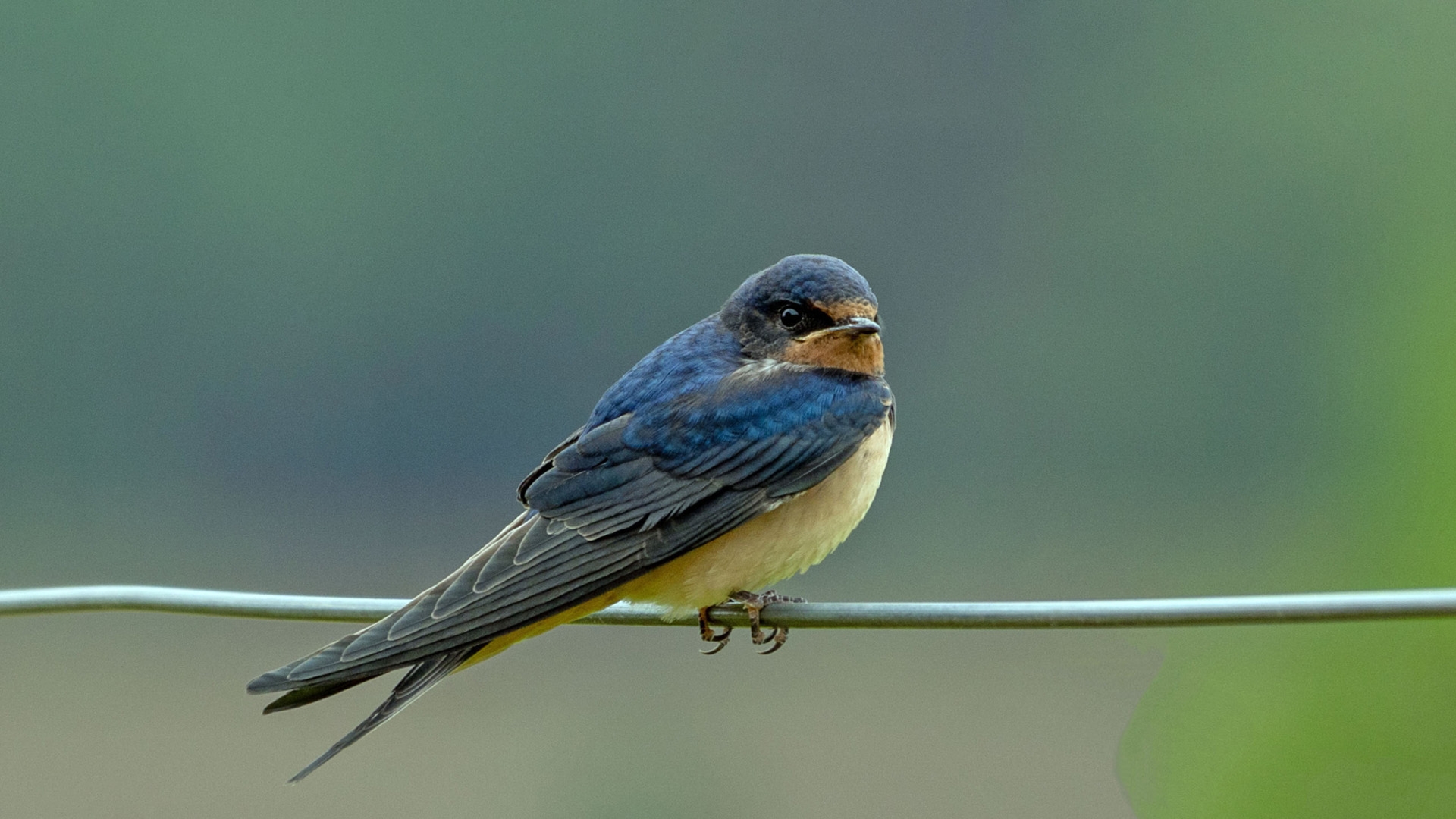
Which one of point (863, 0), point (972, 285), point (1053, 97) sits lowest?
point (972, 285)

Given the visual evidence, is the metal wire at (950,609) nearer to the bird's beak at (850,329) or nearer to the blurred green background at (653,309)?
the bird's beak at (850,329)

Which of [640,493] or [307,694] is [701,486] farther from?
[307,694]

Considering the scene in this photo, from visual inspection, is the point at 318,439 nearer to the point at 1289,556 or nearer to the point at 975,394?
the point at 975,394

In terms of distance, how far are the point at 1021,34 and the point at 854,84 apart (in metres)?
2.27

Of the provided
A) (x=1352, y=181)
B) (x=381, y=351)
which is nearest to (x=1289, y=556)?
(x=1352, y=181)

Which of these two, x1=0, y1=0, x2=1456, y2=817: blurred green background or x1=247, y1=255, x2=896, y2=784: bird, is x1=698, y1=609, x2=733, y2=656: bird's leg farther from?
x1=0, y1=0, x2=1456, y2=817: blurred green background

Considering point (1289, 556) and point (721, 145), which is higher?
point (721, 145)

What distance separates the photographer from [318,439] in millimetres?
14016

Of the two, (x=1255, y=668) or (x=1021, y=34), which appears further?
(x=1021, y=34)

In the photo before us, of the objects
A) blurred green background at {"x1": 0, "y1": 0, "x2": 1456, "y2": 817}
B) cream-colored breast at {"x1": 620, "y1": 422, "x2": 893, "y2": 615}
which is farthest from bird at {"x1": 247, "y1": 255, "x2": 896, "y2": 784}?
blurred green background at {"x1": 0, "y1": 0, "x2": 1456, "y2": 817}

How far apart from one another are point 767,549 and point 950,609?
74 centimetres

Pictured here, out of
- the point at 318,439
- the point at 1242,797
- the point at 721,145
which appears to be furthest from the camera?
the point at 721,145

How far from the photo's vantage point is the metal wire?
4.81 feet

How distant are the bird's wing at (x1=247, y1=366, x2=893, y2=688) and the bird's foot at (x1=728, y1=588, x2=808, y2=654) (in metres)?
0.11
